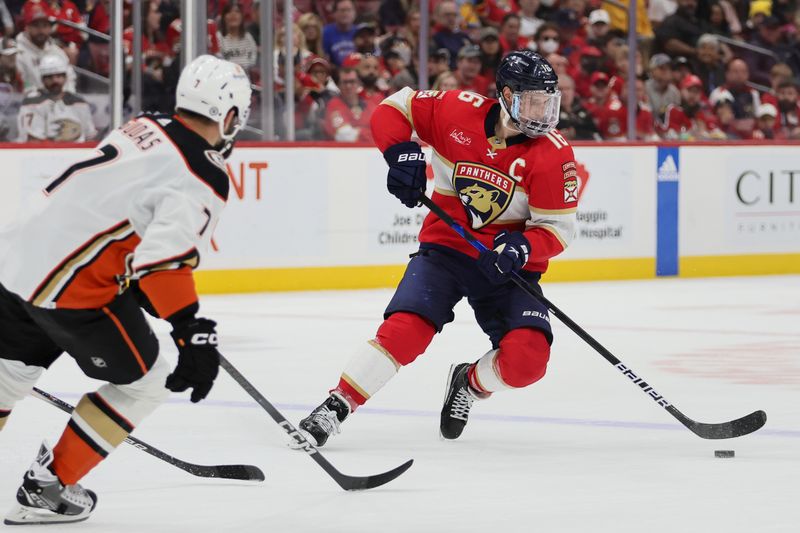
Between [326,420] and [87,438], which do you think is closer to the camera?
[87,438]

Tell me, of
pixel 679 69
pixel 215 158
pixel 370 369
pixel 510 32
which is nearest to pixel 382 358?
pixel 370 369

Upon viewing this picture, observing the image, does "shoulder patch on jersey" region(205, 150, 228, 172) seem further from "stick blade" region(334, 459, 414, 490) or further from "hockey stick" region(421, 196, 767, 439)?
"hockey stick" region(421, 196, 767, 439)

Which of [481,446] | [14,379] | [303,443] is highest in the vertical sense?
[14,379]

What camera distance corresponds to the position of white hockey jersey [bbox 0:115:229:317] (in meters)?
2.95

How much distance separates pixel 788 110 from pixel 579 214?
7.07ft

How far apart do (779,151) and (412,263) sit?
237 inches

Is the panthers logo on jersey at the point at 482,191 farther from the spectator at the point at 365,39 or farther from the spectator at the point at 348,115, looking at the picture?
the spectator at the point at 365,39

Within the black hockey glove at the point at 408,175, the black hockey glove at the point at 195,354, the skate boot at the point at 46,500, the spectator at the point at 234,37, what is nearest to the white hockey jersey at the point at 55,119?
the spectator at the point at 234,37

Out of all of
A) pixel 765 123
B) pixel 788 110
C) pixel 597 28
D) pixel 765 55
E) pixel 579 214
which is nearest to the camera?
pixel 579 214

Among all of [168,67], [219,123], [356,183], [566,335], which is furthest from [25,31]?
[219,123]

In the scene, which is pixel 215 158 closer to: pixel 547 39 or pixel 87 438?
pixel 87 438

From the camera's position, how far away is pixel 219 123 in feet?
10.3

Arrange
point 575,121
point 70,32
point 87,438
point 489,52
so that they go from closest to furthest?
1. point 87,438
2. point 70,32
3. point 575,121
4. point 489,52

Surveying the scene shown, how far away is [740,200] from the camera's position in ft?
32.7
